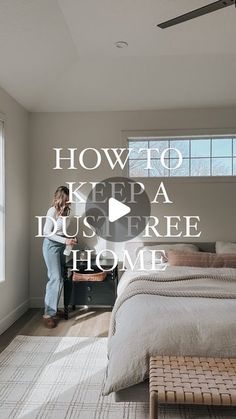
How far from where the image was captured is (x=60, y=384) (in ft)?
8.80

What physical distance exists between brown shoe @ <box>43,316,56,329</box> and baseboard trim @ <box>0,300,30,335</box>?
380 mm

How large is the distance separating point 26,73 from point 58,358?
2.79m

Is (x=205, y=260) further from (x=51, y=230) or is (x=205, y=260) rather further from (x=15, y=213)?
(x=15, y=213)

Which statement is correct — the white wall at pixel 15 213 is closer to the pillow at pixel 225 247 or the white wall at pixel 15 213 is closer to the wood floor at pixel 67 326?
the wood floor at pixel 67 326

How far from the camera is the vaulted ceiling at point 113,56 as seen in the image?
2.93 meters

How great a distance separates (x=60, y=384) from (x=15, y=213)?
214cm

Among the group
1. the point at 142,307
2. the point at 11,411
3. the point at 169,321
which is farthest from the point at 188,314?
the point at 11,411

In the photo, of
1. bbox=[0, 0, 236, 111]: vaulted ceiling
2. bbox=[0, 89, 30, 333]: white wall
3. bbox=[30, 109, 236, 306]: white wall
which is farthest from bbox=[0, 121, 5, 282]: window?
bbox=[30, 109, 236, 306]: white wall

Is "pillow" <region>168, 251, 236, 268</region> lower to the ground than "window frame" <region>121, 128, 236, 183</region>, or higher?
lower

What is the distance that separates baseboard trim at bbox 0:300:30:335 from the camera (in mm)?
3812

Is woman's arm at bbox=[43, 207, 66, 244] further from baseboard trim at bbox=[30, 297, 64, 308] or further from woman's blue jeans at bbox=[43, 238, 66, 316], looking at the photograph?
baseboard trim at bbox=[30, 297, 64, 308]

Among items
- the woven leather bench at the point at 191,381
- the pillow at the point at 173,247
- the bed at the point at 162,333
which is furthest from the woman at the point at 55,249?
the woven leather bench at the point at 191,381

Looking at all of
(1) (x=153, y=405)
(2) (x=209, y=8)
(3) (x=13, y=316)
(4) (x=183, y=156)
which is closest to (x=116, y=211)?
(4) (x=183, y=156)

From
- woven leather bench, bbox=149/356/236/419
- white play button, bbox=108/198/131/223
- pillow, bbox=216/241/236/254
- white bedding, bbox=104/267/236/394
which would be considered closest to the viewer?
woven leather bench, bbox=149/356/236/419
